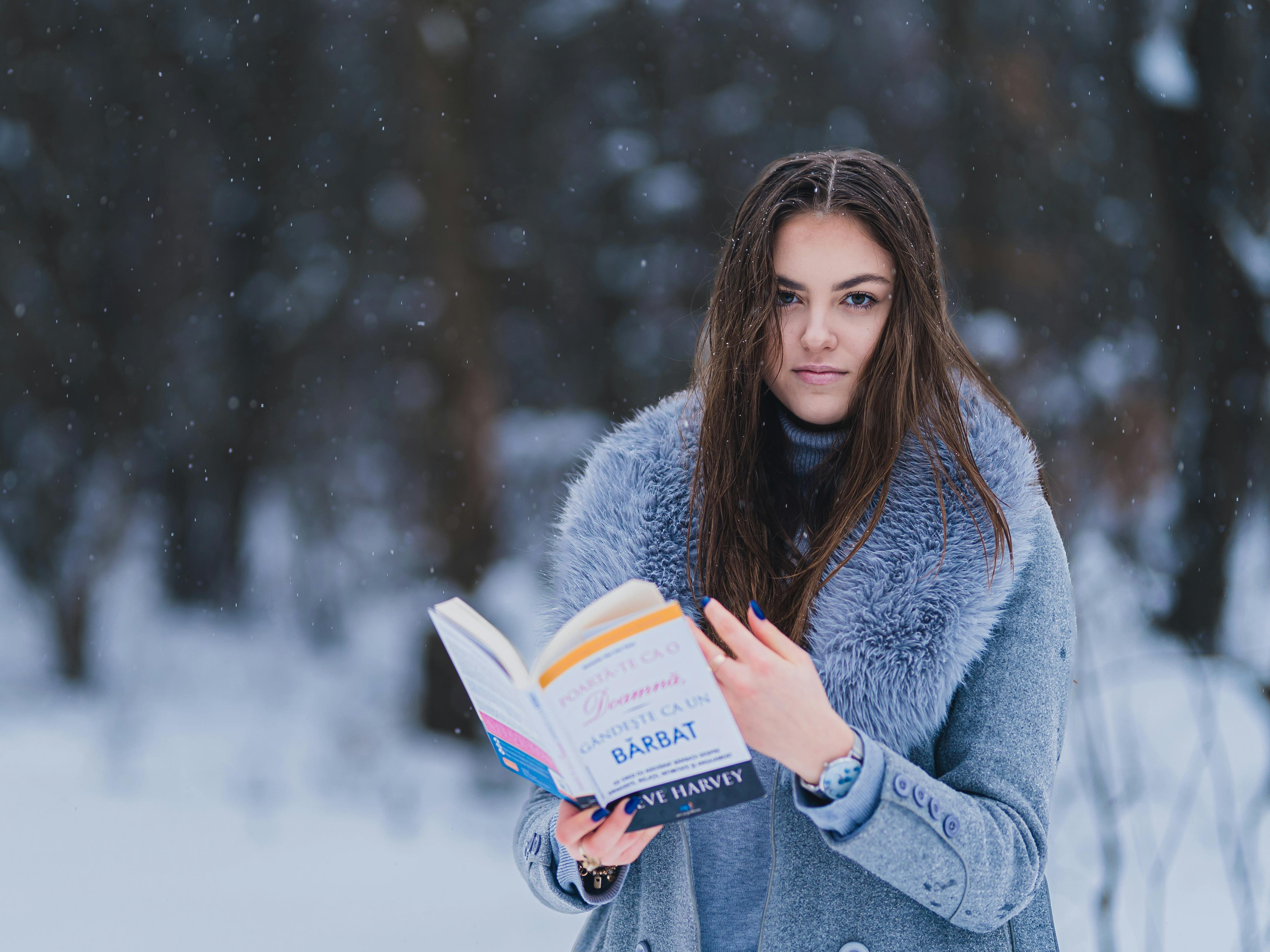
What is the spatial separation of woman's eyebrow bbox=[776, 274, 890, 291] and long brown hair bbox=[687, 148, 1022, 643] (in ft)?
0.09

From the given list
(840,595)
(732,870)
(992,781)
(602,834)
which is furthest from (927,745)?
(602,834)

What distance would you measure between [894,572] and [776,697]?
0.37 m

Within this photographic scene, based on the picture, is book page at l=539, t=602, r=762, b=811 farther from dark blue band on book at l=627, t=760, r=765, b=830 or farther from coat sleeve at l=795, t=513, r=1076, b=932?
coat sleeve at l=795, t=513, r=1076, b=932

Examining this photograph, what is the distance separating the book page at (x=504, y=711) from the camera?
831 mm

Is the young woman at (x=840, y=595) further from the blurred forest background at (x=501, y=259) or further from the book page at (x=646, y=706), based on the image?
the blurred forest background at (x=501, y=259)

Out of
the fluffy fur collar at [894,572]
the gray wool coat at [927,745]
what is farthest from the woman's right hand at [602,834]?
the fluffy fur collar at [894,572]

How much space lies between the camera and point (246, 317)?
122 inches

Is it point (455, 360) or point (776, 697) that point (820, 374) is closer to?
point (776, 697)

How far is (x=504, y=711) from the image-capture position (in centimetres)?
92

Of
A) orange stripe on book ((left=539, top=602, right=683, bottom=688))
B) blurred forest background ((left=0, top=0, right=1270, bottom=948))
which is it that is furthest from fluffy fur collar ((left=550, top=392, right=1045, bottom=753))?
blurred forest background ((left=0, top=0, right=1270, bottom=948))

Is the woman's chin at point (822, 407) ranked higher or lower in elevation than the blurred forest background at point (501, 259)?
lower

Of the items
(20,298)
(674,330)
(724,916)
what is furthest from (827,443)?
(20,298)

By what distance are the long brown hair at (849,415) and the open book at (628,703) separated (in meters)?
0.39

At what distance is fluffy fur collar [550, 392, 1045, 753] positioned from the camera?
1.09 metres
